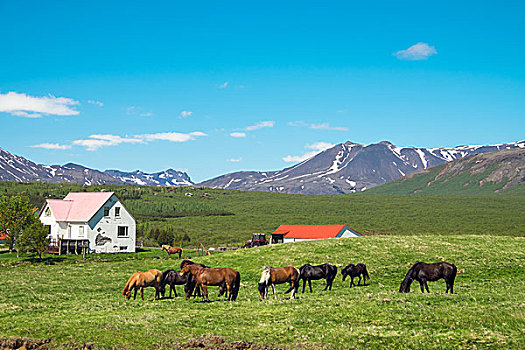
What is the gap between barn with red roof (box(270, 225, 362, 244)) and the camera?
7194cm

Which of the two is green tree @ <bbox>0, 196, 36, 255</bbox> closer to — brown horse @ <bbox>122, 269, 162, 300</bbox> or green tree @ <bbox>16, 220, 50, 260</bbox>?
green tree @ <bbox>16, 220, 50, 260</bbox>

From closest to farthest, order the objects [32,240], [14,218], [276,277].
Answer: [276,277], [32,240], [14,218]

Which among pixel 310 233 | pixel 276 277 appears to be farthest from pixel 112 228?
pixel 276 277

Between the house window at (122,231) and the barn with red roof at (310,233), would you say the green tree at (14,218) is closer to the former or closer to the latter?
the house window at (122,231)

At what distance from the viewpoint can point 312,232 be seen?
73750 millimetres

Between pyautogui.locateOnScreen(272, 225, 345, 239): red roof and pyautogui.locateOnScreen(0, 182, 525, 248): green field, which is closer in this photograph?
pyautogui.locateOnScreen(272, 225, 345, 239): red roof

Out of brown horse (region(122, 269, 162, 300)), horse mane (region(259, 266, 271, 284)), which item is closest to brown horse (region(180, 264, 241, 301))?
horse mane (region(259, 266, 271, 284))

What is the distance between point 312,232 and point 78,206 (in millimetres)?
36159

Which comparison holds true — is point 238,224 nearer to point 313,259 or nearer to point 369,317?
point 313,259

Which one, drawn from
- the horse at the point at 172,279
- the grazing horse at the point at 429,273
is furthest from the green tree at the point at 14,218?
the grazing horse at the point at 429,273

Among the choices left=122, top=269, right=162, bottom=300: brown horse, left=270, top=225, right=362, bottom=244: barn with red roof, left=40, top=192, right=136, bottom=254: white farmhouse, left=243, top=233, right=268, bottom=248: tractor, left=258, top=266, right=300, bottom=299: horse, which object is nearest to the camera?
left=258, top=266, right=300, bottom=299: horse

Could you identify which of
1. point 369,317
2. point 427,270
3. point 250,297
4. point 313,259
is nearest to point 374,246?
point 313,259

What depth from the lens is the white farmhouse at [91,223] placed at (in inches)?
Result: 2810

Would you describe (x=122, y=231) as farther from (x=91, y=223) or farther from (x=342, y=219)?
(x=342, y=219)
